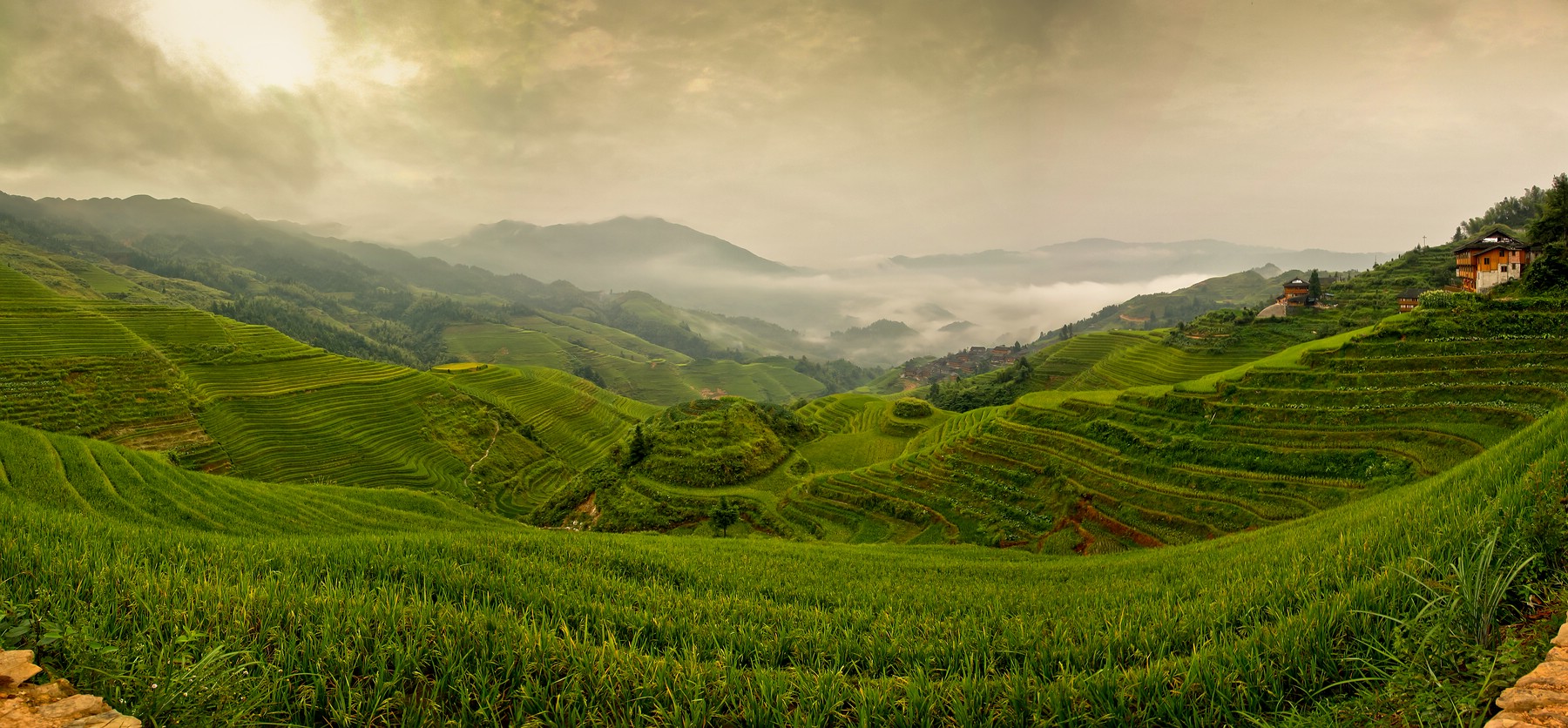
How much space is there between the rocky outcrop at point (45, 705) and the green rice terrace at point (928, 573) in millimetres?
92

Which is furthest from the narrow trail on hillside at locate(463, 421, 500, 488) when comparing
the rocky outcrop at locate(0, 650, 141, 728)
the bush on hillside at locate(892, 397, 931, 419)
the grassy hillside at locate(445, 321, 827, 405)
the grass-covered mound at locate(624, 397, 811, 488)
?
the grassy hillside at locate(445, 321, 827, 405)

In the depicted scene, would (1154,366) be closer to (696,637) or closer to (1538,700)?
(1538,700)

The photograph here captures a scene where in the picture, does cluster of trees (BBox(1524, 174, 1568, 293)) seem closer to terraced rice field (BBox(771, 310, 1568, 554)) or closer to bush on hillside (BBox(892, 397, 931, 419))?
terraced rice field (BBox(771, 310, 1568, 554))

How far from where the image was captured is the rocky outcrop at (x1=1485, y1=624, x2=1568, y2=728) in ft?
6.66

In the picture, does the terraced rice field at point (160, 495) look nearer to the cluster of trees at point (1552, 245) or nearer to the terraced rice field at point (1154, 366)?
the cluster of trees at point (1552, 245)

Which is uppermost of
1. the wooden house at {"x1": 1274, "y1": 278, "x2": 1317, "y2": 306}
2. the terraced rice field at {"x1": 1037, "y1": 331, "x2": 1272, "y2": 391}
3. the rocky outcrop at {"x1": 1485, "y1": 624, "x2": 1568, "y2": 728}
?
the wooden house at {"x1": 1274, "y1": 278, "x2": 1317, "y2": 306}

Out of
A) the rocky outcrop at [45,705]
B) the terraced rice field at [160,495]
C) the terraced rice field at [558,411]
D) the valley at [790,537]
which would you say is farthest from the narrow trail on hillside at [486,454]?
the rocky outcrop at [45,705]

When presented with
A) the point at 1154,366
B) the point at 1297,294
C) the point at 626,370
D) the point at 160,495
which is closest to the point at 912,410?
the point at 1154,366

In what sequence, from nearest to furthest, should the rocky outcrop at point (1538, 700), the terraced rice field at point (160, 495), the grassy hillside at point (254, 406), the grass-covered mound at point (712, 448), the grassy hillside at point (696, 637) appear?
the rocky outcrop at point (1538, 700) → the grassy hillside at point (696, 637) → the terraced rice field at point (160, 495) → the grass-covered mound at point (712, 448) → the grassy hillside at point (254, 406)

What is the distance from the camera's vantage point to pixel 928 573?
9602 millimetres

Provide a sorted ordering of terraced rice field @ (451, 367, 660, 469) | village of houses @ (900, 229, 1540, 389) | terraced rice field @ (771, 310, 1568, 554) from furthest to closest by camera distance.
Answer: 1. terraced rice field @ (451, 367, 660, 469)
2. village of houses @ (900, 229, 1540, 389)
3. terraced rice field @ (771, 310, 1568, 554)

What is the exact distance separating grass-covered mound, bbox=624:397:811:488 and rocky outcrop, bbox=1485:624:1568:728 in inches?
1348

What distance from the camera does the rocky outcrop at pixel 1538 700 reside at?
203 centimetres

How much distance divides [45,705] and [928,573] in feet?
32.2
